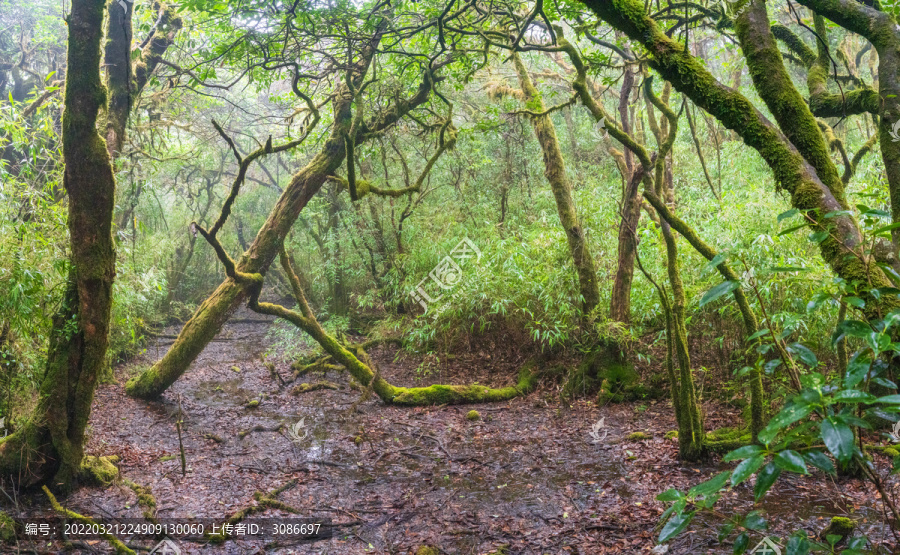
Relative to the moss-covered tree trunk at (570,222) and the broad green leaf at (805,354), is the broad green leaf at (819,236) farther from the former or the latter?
the moss-covered tree trunk at (570,222)

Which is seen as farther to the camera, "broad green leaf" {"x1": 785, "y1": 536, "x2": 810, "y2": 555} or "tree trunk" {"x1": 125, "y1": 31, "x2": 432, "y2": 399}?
"tree trunk" {"x1": 125, "y1": 31, "x2": 432, "y2": 399}

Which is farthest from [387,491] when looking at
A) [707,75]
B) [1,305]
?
[707,75]

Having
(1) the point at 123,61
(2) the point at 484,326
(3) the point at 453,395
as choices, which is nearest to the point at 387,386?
(3) the point at 453,395

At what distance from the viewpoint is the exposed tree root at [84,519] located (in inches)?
110

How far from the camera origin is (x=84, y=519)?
3004 mm

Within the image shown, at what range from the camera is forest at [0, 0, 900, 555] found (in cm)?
189

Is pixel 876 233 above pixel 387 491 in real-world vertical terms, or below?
above

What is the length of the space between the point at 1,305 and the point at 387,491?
2.84m

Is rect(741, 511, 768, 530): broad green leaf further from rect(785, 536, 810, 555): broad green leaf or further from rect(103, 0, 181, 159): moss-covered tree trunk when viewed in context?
rect(103, 0, 181, 159): moss-covered tree trunk

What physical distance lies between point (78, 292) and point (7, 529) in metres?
1.42

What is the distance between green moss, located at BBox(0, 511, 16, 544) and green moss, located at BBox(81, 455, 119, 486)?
59 cm

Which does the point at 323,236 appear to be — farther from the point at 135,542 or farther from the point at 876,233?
the point at 876,233

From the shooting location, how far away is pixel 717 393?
4.78 m

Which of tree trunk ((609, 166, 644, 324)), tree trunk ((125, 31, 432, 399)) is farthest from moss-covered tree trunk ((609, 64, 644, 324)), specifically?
tree trunk ((125, 31, 432, 399))
